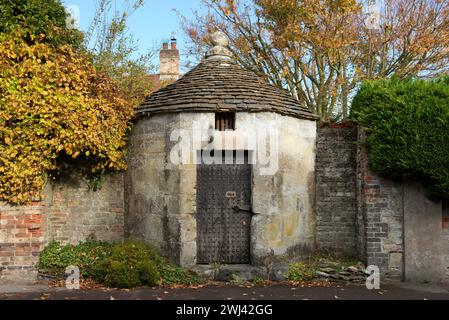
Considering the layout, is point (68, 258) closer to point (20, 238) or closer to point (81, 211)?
point (20, 238)

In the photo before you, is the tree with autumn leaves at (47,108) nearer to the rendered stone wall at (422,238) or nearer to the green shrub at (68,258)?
the green shrub at (68,258)

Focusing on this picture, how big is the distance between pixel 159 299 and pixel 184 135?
317cm

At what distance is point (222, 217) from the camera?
8469 millimetres

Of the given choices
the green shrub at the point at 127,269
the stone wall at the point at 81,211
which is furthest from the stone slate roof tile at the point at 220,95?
the green shrub at the point at 127,269

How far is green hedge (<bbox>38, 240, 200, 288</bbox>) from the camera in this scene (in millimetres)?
7508

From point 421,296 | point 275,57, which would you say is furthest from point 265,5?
point 421,296

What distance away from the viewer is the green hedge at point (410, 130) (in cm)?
745

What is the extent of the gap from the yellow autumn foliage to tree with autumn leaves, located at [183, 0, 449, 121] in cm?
833

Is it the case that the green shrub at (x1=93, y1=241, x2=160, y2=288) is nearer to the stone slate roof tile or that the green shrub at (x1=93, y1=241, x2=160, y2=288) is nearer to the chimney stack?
the stone slate roof tile

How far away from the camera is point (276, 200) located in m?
8.46

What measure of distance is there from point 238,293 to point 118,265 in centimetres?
219

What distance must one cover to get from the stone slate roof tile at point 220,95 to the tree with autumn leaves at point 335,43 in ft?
18.5

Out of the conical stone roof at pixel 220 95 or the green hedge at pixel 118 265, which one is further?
the conical stone roof at pixel 220 95

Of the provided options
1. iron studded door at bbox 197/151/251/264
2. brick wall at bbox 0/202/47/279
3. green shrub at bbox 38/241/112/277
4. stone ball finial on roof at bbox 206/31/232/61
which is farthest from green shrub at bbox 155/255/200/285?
stone ball finial on roof at bbox 206/31/232/61
